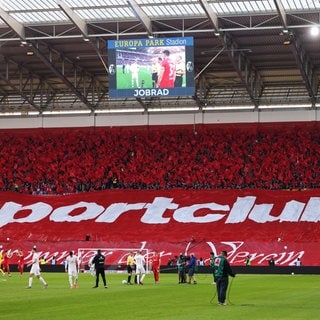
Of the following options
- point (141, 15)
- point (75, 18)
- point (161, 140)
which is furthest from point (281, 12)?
point (161, 140)

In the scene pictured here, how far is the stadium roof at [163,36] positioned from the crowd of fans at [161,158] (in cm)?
219

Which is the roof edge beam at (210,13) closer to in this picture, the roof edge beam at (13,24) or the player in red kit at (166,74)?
the player in red kit at (166,74)

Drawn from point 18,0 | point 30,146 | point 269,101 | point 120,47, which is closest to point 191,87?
point 120,47

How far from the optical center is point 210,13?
49031mm

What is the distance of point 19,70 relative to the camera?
2559 inches

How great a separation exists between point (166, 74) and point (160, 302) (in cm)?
1654

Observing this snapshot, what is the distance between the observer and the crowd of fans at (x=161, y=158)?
222ft

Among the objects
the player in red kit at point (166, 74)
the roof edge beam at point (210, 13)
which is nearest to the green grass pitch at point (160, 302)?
the player in red kit at point (166, 74)

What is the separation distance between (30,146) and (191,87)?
33.5 m

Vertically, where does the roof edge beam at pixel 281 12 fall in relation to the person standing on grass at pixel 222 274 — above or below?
above

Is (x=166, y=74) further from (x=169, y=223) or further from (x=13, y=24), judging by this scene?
(x=169, y=223)

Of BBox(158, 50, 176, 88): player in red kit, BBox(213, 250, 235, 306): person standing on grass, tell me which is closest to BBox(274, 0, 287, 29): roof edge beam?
BBox(158, 50, 176, 88): player in red kit

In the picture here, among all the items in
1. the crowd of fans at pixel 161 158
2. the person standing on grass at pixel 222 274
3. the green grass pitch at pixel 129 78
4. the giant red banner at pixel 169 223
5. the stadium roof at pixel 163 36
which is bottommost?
the giant red banner at pixel 169 223

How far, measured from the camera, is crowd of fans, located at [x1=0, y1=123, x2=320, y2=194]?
67.8m
